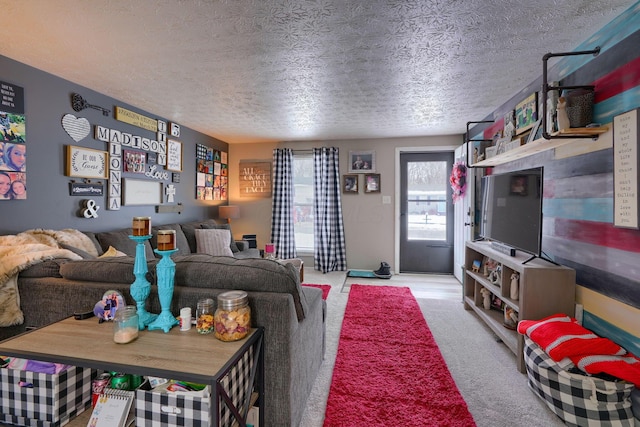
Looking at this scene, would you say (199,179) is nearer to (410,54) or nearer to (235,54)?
(235,54)

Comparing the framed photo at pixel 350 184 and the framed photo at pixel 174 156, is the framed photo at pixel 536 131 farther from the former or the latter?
the framed photo at pixel 174 156

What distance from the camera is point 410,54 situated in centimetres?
216

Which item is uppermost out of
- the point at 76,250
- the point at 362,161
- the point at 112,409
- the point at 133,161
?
the point at 362,161

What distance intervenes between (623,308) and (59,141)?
13.9ft

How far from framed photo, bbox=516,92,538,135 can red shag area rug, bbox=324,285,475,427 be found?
200cm

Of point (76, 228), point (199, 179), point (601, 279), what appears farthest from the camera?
point (199, 179)

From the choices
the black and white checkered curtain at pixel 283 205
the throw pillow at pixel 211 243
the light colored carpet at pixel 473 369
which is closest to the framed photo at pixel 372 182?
the black and white checkered curtain at pixel 283 205

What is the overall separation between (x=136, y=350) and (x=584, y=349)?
216 centimetres

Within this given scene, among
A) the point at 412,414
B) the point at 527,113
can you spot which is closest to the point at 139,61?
the point at 412,414

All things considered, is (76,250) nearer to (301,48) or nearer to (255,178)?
(301,48)

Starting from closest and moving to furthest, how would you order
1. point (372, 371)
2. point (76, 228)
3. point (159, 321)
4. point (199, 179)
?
point (159, 321)
point (372, 371)
point (76, 228)
point (199, 179)

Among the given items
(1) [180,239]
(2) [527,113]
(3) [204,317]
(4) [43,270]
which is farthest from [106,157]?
(2) [527,113]

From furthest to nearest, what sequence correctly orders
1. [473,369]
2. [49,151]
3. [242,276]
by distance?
[49,151]
[473,369]
[242,276]

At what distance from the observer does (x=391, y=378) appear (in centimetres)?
203
